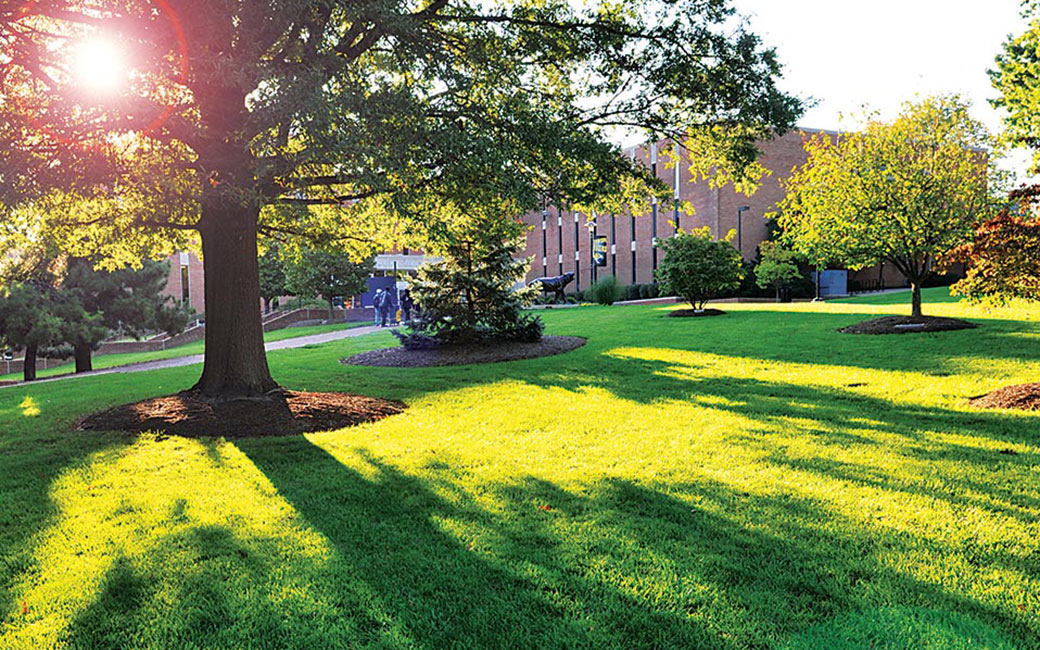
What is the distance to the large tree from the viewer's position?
6.93 metres

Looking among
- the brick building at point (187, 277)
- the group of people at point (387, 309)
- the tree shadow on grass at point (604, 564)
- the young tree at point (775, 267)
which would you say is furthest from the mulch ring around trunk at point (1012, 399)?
the brick building at point (187, 277)

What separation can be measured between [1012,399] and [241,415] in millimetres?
9226

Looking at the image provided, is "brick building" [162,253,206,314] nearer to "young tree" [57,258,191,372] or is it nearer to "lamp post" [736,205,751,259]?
"young tree" [57,258,191,372]

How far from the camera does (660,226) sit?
45.9 m

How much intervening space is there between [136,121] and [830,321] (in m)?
16.2

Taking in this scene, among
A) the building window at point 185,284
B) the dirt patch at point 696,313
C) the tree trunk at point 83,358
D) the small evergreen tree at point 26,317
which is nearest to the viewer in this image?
the small evergreen tree at point 26,317

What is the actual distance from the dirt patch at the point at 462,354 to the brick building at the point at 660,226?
57.4ft

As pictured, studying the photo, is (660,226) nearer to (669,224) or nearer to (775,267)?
(669,224)

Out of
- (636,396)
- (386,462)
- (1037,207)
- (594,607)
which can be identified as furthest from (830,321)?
(594,607)

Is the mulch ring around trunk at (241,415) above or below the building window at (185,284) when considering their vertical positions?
below

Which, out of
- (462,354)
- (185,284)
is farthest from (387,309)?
(185,284)

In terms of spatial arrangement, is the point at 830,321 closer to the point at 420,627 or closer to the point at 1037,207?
the point at 1037,207

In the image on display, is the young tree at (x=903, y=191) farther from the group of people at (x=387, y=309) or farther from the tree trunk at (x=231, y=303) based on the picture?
the group of people at (x=387, y=309)

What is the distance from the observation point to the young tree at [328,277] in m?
40.5
